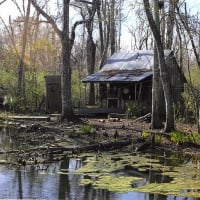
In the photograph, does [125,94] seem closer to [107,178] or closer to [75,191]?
[107,178]

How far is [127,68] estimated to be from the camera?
33.5 m

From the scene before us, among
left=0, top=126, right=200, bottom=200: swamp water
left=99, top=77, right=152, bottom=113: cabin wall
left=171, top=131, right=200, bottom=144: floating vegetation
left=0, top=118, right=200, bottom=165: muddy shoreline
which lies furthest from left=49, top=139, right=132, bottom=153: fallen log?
left=99, top=77, right=152, bottom=113: cabin wall

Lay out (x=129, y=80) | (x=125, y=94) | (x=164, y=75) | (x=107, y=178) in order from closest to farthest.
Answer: (x=107, y=178), (x=164, y=75), (x=129, y=80), (x=125, y=94)

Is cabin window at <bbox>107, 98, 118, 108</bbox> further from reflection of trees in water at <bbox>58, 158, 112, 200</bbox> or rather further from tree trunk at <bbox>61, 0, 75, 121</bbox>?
reflection of trees in water at <bbox>58, 158, 112, 200</bbox>

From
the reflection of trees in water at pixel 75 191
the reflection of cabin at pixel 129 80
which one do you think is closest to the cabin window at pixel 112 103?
the reflection of cabin at pixel 129 80

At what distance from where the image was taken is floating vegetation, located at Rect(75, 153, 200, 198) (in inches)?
454

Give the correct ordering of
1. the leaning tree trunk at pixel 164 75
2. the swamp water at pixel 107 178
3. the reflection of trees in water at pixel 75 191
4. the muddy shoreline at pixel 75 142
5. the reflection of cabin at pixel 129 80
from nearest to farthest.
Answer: the reflection of trees in water at pixel 75 191 < the swamp water at pixel 107 178 < the muddy shoreline at pixel 75 142 < the leaning tree trunk at pixel 164 75 < the reflection of cabin at pixel 129 80

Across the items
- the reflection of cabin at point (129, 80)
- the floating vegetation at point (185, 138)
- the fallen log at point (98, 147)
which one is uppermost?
the reflection of cabin at point (129, 80)

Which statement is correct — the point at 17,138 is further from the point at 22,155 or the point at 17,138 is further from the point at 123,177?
the point at 123,177

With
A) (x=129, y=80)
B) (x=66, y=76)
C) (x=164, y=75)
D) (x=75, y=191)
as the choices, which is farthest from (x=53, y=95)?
(x=75, y=191)

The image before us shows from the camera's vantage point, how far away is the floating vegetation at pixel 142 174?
11.5 meters

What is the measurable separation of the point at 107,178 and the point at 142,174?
49.4 inches

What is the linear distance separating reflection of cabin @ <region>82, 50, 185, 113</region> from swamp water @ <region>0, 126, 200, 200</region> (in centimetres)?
1496

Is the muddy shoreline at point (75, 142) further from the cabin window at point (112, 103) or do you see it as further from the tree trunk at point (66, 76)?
the cabin window at point (112, 103)
